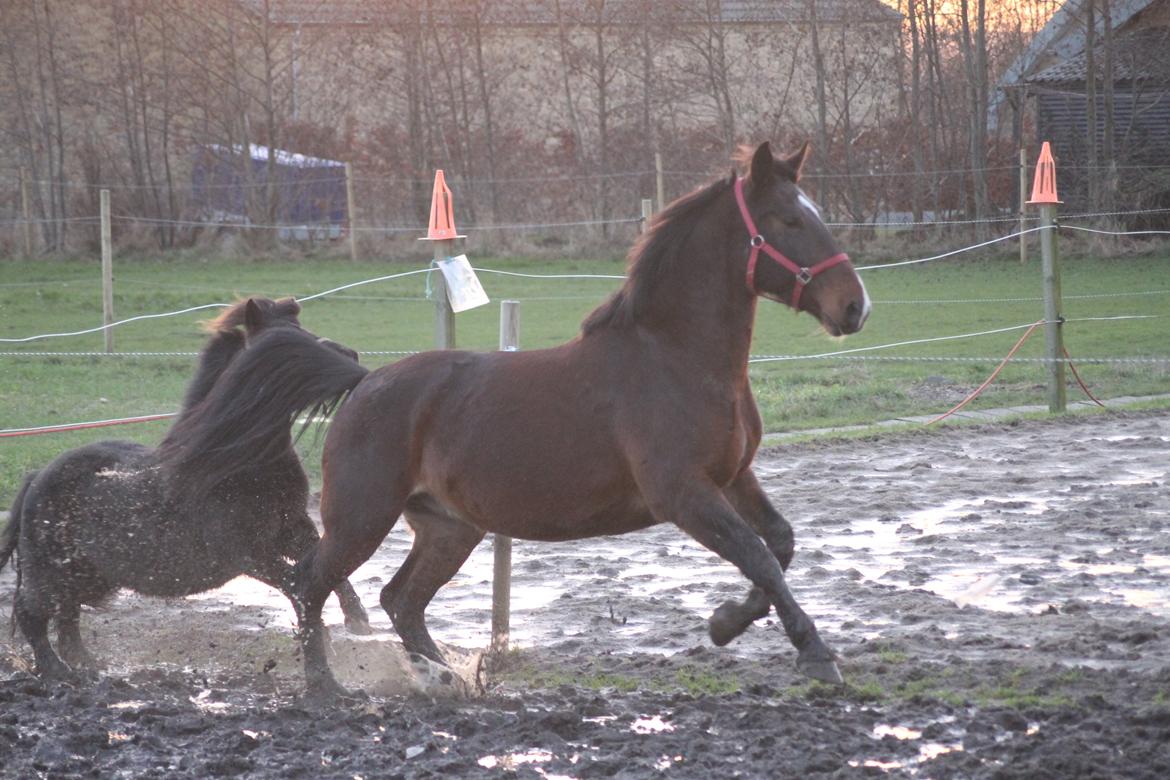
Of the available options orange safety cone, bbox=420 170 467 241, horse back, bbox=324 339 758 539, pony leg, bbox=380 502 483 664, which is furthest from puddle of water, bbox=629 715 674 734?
orange safety cone, bbox=420 170 467 241

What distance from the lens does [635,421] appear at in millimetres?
4672

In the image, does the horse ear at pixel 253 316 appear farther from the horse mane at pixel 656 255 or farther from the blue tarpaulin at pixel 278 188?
the blue tarpaulin at pixel 278 188

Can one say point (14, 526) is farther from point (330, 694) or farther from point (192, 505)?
point (330, 694)

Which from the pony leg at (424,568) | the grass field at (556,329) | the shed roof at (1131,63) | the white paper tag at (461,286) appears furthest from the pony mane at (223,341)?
the shed roof at (1131,63)

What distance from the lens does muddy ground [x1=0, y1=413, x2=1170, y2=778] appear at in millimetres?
3994

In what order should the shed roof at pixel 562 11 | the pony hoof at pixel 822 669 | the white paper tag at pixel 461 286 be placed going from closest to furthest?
1. the pony hoof at pixel 822 669
2. the white paper tag at pixel 461 286
3. the shed roof at pixel 562 11

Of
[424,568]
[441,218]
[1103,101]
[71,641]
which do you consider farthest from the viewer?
[1103,101]

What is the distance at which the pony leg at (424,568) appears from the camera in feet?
17.5

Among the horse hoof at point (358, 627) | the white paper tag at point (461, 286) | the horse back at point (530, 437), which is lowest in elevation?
the horse hoof at point (358, 627)

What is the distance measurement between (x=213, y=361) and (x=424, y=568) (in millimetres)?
1506

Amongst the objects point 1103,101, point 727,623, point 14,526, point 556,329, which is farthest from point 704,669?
point 1103,101

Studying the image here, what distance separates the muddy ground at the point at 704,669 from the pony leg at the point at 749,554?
6.1 inches

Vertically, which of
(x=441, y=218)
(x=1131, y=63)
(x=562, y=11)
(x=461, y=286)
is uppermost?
(x=562, y=11)

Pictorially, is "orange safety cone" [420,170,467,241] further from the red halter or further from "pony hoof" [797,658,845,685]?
"pony hoof" [797,658,845,685]
